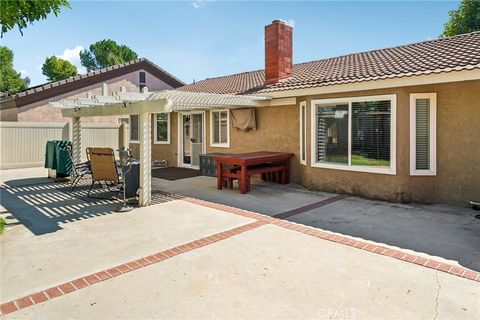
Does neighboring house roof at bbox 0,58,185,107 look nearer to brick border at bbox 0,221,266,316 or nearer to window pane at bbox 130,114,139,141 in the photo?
window pane at bbox 130,114,139,141

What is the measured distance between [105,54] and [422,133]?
60518 millimetres

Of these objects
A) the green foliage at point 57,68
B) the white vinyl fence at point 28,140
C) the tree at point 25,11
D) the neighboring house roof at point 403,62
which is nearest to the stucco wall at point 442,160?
the neighboring house roof at point 403,62

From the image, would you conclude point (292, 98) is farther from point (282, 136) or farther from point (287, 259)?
point (287, 259)

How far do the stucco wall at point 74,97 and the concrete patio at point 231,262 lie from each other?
1175 cm

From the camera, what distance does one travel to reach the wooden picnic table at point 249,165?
9.24 metres

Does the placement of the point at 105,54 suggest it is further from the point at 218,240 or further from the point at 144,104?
the point at 218,240

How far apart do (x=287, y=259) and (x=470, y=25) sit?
3055cm

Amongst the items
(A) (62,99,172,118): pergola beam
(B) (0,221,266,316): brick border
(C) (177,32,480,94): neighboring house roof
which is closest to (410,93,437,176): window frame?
(C) (177,32,480,94): neighboring house roof

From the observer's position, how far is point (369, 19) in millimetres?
14969

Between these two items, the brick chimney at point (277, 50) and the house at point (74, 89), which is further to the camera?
the house at point (74, 89)

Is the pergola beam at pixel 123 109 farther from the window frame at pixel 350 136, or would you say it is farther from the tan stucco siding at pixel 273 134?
the tan stucco siding at pixel 273 134

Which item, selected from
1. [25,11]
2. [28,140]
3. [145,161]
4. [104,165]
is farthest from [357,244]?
[28,140]

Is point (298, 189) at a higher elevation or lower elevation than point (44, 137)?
lower

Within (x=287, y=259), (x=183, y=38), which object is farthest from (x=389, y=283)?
(x=183, y=38)
